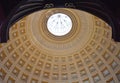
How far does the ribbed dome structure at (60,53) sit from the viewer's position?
2564 cm

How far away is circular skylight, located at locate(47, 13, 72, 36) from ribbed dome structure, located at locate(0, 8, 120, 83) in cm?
68

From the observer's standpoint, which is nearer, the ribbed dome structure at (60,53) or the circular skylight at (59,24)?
the ribbed dome structure at (60,53)

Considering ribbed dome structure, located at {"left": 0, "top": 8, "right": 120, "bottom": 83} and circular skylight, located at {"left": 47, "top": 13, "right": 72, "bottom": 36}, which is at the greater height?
circular skylight, located at {"left": 47, "top": 13, "right": 72, "bottom": 36}

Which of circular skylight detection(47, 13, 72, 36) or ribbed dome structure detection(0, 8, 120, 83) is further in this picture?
circular skylight detection(47, 13, 72, 36)

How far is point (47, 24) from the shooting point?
28766 mm

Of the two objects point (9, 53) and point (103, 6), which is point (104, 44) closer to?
point (9, 53)

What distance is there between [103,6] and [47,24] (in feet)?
53.4

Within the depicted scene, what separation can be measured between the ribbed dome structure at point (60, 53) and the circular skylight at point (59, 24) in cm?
68

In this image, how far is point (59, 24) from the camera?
3092cm

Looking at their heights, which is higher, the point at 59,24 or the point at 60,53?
the point at 59,24

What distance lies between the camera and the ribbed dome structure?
25.6 m

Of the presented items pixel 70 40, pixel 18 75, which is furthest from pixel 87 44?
pixel 18 75

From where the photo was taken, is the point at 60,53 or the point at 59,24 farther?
the point at 59,24

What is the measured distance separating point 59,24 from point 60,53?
3860 mm
